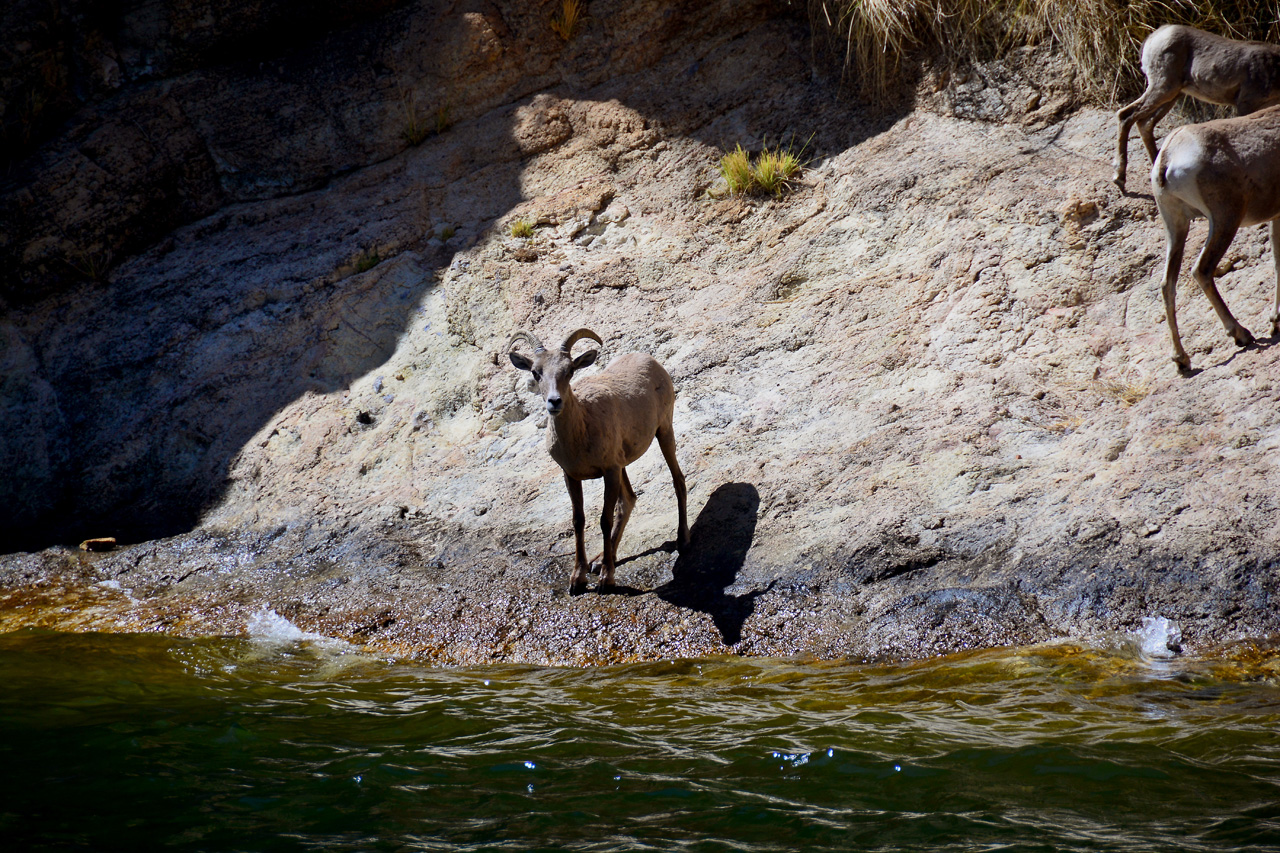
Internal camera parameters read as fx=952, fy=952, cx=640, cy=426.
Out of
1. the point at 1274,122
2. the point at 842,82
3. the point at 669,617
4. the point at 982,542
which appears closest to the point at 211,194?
the point at 842,82

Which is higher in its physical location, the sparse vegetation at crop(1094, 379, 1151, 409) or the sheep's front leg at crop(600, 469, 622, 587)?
the sparse vegetation at crop(1094, 379, 1151, 409)

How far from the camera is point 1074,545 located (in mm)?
5496

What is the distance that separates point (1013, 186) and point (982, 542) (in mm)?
4002

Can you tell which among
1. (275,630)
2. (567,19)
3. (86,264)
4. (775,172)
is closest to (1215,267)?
(775,172)

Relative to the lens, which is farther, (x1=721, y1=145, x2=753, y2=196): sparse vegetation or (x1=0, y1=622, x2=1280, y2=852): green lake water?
(x1=721, y1=145, x2=753, y2=196): sparse vegetation

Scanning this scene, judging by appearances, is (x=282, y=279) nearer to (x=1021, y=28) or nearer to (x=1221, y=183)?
(x=1021, y=28)

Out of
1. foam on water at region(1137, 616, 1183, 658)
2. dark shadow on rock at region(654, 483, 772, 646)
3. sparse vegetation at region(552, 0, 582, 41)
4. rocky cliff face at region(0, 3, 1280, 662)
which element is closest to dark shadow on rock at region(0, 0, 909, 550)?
rocky cliff face at region(0, 3, 1280, 662)

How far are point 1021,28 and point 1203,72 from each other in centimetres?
239

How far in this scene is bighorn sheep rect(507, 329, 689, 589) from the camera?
6.29 meters

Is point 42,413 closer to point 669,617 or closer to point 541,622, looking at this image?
point 541,622

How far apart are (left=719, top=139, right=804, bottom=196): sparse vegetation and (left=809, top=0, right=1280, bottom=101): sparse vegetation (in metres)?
1.27

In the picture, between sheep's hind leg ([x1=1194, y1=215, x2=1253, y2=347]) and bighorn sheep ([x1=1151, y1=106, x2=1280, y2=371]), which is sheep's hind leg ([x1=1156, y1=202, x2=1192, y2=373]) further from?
sheep's hind leg ([x1=1194, y1=215, x2=1253, y2=347])

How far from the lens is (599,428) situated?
6520 millimetres

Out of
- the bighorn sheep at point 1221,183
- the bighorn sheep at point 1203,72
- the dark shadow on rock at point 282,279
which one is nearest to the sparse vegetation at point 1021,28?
the dark shadow on rock at point 282,279
